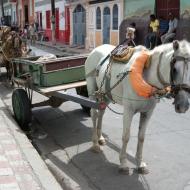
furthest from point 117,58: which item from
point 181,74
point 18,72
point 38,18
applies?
point 38,18

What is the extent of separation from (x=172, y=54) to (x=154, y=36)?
1369cm

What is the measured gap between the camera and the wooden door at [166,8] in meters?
18.2

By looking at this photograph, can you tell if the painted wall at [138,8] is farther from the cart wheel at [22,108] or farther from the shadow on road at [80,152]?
the cart wheel at [22,108]

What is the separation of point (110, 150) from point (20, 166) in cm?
162

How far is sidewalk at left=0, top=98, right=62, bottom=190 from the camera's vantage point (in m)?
4.96

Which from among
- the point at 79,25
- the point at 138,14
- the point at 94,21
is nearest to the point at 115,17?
the point at 138,14

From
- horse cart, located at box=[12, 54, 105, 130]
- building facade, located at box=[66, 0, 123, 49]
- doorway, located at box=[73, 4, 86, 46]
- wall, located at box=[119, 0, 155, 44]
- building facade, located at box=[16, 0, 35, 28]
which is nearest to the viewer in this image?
horse cart, located at box=[12, 54, 105, 130]

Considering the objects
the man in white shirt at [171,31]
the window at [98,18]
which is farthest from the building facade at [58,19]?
the man in white shirt at [171,31]

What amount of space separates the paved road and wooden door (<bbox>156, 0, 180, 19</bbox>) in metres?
9.94

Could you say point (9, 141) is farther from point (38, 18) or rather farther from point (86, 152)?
point (38, 18)

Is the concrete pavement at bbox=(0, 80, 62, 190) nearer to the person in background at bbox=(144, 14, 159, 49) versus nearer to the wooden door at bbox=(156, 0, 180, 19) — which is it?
the person in background at bbox=(144, 14, 159, 49)

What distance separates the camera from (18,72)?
8586mm

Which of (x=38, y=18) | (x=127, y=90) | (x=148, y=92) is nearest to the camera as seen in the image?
(x=148, y=92)

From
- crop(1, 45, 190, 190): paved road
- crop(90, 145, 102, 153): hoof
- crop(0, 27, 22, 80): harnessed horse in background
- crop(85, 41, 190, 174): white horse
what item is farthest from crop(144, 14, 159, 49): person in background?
crop(90, 145, 102, 153): hoof
